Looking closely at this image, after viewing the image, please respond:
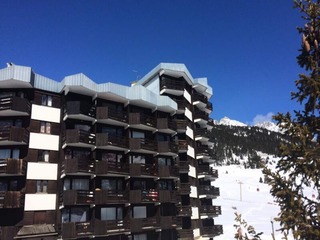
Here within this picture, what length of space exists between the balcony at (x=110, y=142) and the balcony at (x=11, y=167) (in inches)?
301

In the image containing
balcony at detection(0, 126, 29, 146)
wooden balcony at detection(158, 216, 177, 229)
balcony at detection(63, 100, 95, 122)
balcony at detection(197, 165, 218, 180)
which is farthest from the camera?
balcony at detection(197, 165, 218, 180)

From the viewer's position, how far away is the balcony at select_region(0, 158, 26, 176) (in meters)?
28.8

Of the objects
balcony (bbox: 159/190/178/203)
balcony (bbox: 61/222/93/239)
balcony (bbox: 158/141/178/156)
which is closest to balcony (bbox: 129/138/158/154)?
balcony (bbox: 158/141/178/156)

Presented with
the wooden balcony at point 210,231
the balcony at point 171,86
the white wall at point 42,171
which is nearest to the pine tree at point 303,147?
the white wall at point 42,171

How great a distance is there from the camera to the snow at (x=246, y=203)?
6312cm

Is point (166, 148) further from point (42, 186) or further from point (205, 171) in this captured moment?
point (42, 186)

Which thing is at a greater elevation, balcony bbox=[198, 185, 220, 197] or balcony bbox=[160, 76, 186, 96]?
balcony bbox=[160, 76, 186, 96]

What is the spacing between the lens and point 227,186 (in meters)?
126

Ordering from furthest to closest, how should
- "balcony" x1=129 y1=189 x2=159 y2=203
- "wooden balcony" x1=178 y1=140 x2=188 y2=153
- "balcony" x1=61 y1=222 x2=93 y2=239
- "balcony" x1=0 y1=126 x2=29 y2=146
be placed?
1. "wooden balcony" x1=178 y1=140 x2=188 y2=153
2. "balcony" x1=129 y1=189 x2=159 y2=203
3. "balcony" x1=61 y1=222 x2=93 y2=239
4. "balcony" x1=0 y1=126 x2=29 y2=146

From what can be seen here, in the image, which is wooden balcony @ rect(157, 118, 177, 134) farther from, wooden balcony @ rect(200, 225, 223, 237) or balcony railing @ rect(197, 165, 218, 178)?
wooden balcony @ rect(200, 225, 223, 237)

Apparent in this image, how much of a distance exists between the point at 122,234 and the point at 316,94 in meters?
27.9

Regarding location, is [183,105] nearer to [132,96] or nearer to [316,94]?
[132,96]

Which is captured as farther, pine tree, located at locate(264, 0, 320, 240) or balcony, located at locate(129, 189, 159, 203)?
balcony, located at locate(129, 189, 159, 203)

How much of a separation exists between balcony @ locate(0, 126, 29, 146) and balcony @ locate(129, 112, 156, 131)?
11.4 metres
